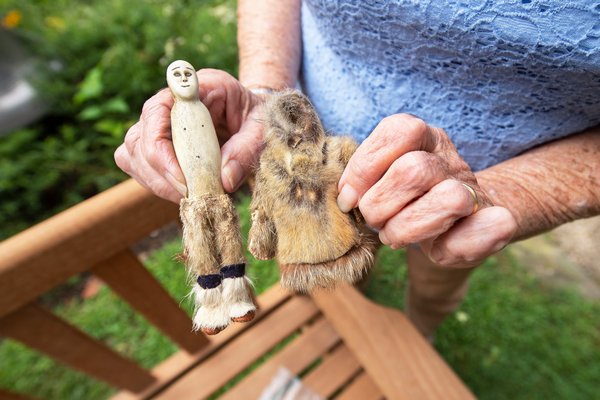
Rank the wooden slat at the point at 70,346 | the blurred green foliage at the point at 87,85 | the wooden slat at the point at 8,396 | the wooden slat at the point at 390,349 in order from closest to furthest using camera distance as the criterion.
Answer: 1. the wooden slat at the point at 70,346
2. the wooden slat at the point at 8,396
3. the wooden slat at the point at 390,349
4. the blurred green foliage at the point at 87,85

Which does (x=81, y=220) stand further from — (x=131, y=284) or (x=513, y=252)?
(x=513, y=252)

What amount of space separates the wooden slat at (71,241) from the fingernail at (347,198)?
76 cm

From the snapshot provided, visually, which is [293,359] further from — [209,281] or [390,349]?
[209,281]

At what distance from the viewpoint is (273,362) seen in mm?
1915

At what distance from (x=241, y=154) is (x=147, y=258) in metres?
2.25

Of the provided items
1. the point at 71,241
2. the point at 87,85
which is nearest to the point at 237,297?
the point at 71,241

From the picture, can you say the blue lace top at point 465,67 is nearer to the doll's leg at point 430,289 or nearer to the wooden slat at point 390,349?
the doll's leg at point 430,289

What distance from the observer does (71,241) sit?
1.27 meters

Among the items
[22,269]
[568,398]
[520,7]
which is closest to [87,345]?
[22,269]

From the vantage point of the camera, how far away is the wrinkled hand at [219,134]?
88 cm

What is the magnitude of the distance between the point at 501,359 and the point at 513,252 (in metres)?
0.78

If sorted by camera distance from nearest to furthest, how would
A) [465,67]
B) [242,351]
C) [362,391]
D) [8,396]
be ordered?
1. [465,67]
2. [8,396]
3. [362,391]
4. [242,351]

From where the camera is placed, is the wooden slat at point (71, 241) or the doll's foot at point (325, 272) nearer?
the doll's foot at point (325, 272)

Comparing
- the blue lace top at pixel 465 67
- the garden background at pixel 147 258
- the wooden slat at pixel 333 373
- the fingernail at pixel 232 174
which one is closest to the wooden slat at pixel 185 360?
the wooden slat at pixel 333 373
